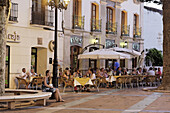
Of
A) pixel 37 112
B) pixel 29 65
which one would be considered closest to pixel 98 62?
pixel 29 65

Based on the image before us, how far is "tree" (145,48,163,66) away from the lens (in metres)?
36.1

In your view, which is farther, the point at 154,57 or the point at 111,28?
the point at 154,57

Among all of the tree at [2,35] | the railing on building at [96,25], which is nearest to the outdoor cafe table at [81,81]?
the tree at [2,35]

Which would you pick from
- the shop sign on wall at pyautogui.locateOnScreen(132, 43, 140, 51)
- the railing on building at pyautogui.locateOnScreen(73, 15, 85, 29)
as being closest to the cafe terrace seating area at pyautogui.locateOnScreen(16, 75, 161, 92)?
the railing on building at pyautogui.locateOnScreen(73, 15, 85, 29)

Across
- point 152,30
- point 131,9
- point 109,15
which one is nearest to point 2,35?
point 109,15

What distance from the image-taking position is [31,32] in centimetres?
2130

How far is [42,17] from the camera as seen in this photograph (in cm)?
2184

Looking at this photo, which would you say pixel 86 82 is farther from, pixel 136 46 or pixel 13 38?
pixel 136 46

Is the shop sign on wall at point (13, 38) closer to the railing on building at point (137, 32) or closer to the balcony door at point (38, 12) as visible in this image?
the balcony door at point (38, 12)

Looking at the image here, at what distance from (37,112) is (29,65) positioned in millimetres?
10870

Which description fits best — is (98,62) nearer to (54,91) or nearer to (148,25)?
(148,25)

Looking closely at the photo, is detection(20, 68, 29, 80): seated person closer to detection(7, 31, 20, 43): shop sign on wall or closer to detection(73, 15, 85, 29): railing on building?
detection(7, 31, 20, 43): shop sign on wall

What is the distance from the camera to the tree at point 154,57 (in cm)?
3612

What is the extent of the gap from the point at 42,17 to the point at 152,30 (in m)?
20.1
